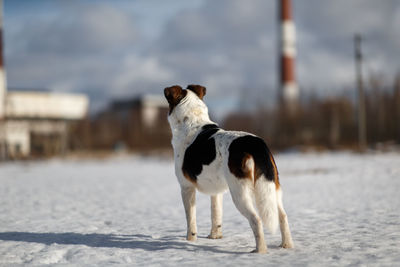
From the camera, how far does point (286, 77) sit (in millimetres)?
40406

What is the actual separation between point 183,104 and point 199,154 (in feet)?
2.88

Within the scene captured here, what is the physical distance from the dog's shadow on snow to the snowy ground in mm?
13

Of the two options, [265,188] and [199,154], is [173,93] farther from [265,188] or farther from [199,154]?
[265,188]

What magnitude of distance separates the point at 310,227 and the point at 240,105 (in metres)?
46.4

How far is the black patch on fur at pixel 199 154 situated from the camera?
4319mm

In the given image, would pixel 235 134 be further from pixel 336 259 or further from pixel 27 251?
pixel 27 251

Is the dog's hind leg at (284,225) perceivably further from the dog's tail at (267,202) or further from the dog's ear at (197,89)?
the dog's ear at (197,89)

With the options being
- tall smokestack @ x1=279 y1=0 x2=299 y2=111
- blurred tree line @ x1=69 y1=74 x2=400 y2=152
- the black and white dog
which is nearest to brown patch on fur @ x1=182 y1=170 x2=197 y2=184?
the black and white dog

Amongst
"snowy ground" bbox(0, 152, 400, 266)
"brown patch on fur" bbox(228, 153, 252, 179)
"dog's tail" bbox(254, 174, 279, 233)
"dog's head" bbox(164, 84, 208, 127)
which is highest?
"dog's head" bbox(164, 84, 208, 127)

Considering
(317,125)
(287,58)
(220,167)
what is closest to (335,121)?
(317,125)

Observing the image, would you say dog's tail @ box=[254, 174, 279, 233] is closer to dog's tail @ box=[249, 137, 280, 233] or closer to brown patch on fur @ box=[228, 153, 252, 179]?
dog's tail @ box=[249, 137, 280, 233]

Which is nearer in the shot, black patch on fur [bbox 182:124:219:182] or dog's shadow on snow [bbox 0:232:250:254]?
black patch on fur [bbox 182:124:219:182]

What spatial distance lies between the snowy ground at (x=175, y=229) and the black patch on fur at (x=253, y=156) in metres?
0.91

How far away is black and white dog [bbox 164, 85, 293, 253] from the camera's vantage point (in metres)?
3.96
